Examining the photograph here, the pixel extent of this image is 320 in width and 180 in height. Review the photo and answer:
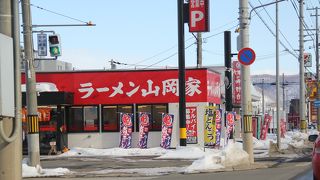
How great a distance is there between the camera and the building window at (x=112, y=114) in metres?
29.0

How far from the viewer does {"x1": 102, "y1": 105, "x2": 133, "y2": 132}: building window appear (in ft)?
95.1

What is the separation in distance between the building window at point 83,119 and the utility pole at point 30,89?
447 inches

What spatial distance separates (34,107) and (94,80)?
11.6m

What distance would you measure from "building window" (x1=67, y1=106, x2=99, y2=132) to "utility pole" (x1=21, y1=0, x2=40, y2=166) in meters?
11.3

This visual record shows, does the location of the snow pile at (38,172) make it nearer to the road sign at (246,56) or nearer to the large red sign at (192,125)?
the road sign at (246,56)

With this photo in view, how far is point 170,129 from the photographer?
1074 inches

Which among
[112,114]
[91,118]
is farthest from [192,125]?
[91,118]

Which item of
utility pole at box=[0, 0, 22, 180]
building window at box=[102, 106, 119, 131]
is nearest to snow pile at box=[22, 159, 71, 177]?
utility pole at box=[0, 0, 22, 180]

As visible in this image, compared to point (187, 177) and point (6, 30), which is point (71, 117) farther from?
point (6, 30)

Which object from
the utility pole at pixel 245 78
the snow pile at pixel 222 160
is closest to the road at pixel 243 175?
the snow pile at pixel 222 160

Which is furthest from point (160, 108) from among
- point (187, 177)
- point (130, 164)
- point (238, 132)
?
point (187, 177)

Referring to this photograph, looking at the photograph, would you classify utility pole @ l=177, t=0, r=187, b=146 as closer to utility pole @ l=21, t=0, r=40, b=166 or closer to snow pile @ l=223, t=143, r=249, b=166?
snow pile @ l=223, t=143, r=249, b=166

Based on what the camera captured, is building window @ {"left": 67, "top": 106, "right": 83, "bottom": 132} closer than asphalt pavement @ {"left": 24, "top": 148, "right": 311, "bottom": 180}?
No

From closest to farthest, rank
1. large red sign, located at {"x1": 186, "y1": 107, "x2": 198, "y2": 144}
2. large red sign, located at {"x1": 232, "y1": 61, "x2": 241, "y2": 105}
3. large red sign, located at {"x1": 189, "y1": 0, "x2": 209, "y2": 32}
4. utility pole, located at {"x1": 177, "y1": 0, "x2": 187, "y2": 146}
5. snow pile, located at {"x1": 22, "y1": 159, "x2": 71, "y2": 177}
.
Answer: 1. snow pile, located at {"x1": 22, "y1": 159, "x2": 71, "y2": 177}
2. utility pole, located at {"x1": 177, "y1": 0, "x2": 187, "y2": 146}
3. large red sign, located at {"x1": 189, "y1": 0, "x2": 209, "y2": 32}
4. large red sign, located at {"x1": 186, "y1": 107, "x2": 198, "y2": 144}
5. large red sign, located at {"x1": 232, "y1": 61, "x2": 241, "y2": 105}
